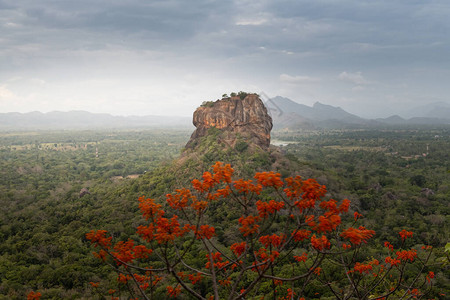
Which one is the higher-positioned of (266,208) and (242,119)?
(242,119)

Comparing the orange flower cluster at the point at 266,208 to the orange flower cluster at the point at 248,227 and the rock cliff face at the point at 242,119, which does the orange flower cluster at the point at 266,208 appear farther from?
the rock cliff face at the point at 242,119

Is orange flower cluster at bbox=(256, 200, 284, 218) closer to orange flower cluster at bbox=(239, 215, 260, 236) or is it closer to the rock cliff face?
orange flower cluster at bbox=(239, 215, 260, 236)

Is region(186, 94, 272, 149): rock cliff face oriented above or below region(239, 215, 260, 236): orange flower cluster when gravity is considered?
above

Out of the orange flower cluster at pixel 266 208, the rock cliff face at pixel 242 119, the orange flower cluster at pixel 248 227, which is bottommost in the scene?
the orange flower cluster at pixel 248 227

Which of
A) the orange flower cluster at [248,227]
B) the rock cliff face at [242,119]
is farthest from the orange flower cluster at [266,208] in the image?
the rock cliff face at [242,119]

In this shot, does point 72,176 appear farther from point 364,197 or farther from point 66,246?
point 364,197

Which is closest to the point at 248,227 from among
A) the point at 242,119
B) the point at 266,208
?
the point at 266,208

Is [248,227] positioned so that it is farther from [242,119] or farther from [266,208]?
[242,119]

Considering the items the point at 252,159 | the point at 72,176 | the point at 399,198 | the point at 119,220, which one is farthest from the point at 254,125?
the point at 72,176

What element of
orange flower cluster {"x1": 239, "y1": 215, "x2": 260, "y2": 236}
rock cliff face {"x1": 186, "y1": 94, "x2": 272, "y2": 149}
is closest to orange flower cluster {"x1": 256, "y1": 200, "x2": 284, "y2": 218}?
orange flower cluster {"x1": 239, "y1": 215, "x2": 260, "y2": 236}

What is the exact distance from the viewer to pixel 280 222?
2489cm

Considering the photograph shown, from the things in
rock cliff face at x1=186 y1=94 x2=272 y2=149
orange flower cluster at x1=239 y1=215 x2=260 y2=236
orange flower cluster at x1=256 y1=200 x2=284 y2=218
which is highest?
rock cliff face at x1=186 y1=94 x2=272 y2=149

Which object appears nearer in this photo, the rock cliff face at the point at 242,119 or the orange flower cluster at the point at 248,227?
the orange flower cluster at the point at 248,227

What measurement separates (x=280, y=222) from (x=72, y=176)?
152 feet
